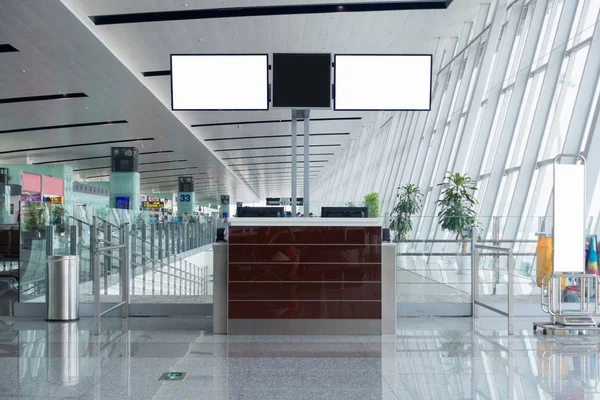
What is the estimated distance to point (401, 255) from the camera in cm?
677

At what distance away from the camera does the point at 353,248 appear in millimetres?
5699

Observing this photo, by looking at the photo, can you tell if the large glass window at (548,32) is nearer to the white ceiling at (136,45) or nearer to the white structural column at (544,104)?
the white structural column at (544,104)

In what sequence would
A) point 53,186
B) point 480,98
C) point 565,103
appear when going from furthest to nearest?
point 53,186, point 480,98, point 565,103

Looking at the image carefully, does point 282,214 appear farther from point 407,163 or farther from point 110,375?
point 407,163

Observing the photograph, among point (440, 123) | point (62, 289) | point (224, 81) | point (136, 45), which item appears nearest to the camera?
point (224, 81)

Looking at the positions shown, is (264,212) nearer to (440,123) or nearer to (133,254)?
(133,254)

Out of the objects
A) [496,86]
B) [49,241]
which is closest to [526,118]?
[496,86]

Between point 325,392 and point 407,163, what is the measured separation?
550 inches

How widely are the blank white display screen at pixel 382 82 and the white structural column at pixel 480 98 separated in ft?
18.8

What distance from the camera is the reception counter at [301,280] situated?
5.66m

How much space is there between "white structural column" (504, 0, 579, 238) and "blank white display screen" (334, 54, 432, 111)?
11.9ft

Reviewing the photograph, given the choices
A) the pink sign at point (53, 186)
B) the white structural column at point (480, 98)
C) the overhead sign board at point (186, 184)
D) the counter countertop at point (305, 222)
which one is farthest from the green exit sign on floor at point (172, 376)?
the overhead sign board at point (186, 184)

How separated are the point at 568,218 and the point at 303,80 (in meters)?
2.92

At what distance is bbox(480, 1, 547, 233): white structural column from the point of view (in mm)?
9891
